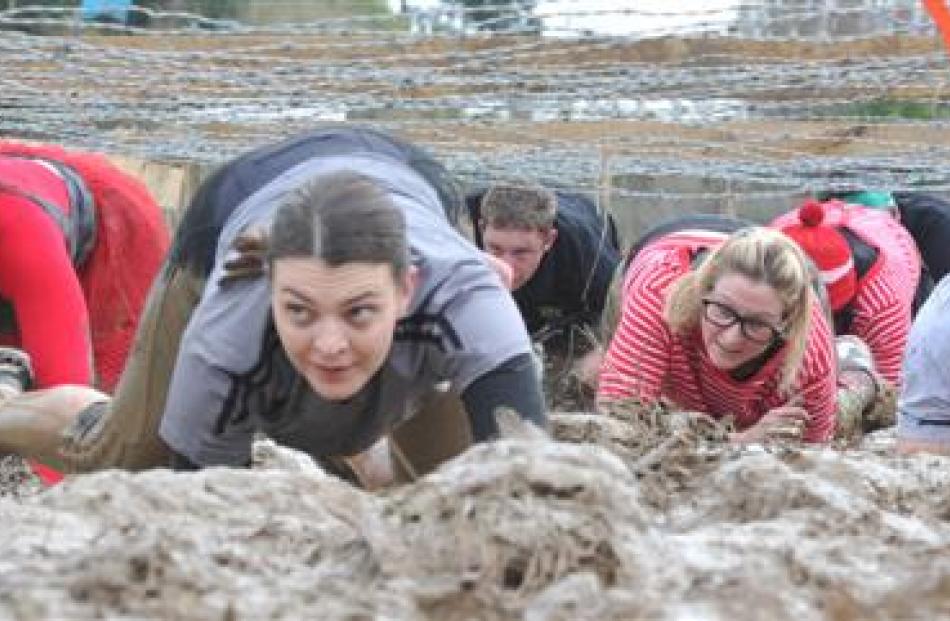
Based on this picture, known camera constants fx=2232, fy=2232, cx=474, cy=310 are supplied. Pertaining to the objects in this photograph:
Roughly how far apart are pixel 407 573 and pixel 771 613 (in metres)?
0.38

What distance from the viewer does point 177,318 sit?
162 inches

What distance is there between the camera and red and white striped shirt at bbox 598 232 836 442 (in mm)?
5750

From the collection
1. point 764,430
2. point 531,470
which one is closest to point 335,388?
point 531,470

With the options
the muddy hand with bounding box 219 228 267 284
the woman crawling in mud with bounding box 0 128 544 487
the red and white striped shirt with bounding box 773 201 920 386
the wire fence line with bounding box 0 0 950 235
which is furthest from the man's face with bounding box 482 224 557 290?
the muddy hand with bounding box 219 228 267 284

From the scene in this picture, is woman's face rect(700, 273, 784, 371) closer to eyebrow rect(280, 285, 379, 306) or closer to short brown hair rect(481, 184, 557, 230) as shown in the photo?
short brown hair rect(481, 184, 557, 230)

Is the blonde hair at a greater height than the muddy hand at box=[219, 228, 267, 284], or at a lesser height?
lesser

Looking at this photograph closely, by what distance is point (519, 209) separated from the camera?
6902mm

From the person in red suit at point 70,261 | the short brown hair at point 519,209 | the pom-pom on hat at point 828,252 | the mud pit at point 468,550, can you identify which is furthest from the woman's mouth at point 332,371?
the pom-pom on hat at point 828,252

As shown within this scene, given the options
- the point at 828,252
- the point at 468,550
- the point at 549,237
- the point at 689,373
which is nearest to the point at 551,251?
the point at 549,237

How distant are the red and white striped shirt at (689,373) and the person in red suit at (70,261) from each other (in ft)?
4.24

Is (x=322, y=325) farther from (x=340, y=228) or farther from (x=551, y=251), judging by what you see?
(x=551, y=251)

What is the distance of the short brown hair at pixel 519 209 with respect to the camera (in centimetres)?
692

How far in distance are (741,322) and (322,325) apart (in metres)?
2.22

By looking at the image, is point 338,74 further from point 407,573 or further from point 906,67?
point 407,573
